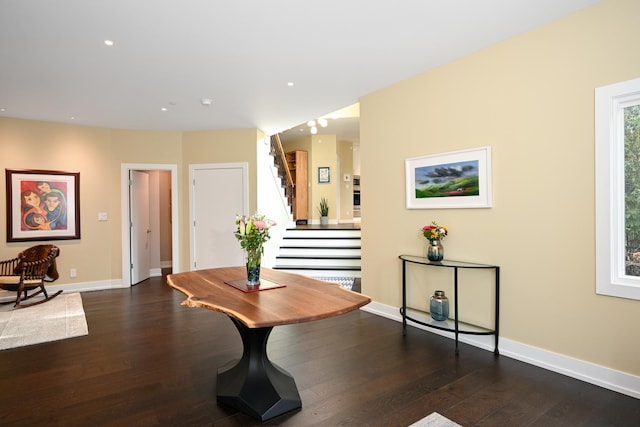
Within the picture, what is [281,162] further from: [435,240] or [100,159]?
[435,240]

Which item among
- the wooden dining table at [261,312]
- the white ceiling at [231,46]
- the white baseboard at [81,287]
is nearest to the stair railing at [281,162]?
the white ceiling at [231,46]

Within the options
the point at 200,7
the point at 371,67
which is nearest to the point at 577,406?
the point at 371,67

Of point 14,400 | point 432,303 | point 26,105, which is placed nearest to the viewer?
point 14,400

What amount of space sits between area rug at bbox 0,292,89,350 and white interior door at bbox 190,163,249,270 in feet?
6.56

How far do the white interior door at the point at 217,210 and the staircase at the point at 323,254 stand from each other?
40.2 inches

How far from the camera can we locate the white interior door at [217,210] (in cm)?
605

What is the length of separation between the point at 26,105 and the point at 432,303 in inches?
223

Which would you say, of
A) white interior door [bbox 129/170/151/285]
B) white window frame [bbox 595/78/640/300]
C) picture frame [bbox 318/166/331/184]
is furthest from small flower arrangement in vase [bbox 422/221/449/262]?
picture frame [bbox 318/166/331/184]

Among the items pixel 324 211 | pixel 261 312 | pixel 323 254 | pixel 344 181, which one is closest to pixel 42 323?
pixel 261 312

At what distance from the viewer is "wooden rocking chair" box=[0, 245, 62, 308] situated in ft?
14.6

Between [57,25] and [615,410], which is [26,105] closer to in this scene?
[57,25]

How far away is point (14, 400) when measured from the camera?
234 cm

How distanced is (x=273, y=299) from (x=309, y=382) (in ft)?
2.88

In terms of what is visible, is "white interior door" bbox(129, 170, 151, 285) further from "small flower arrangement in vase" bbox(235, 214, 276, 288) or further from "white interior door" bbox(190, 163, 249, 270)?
"small flower arrangement in vase" bbox(235, 214, 276, 288)
